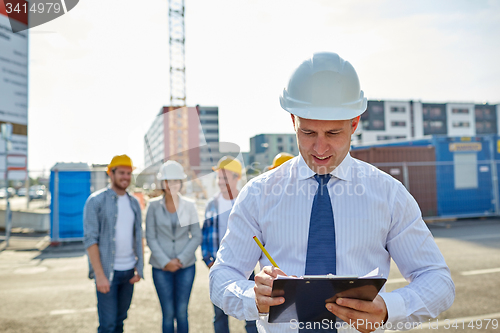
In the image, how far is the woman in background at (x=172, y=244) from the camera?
399cm

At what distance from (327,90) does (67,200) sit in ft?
36.3

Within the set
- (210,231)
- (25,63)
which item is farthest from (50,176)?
(210,231)

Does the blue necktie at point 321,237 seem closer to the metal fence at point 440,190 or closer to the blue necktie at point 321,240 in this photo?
the blue necktie at point 321,240

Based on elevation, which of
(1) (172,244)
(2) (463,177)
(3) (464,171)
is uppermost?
(3) (464,171)

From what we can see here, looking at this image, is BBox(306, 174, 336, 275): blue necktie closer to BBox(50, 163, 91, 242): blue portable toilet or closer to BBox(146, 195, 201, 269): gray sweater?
BBox(146, 195, 201, 269): gray sweater

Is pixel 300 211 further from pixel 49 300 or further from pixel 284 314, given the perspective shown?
pixel 49 300

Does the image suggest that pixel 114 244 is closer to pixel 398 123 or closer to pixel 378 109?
pixel 378 109

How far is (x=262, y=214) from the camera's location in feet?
5.58

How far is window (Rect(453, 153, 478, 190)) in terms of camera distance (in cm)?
1452

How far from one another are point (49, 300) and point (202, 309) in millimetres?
2547

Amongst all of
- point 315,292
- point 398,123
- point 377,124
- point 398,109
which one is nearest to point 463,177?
point 315,292

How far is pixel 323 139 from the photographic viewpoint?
1597 millimetres

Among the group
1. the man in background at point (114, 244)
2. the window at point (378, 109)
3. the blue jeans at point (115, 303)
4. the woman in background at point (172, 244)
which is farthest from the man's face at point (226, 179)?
the window at point (378, 109)

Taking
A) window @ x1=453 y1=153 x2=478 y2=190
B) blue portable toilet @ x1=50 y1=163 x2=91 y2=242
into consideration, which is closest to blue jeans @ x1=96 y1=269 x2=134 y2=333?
blue portable toilet @ x1=50 y1=163 x2=91 y2=242
